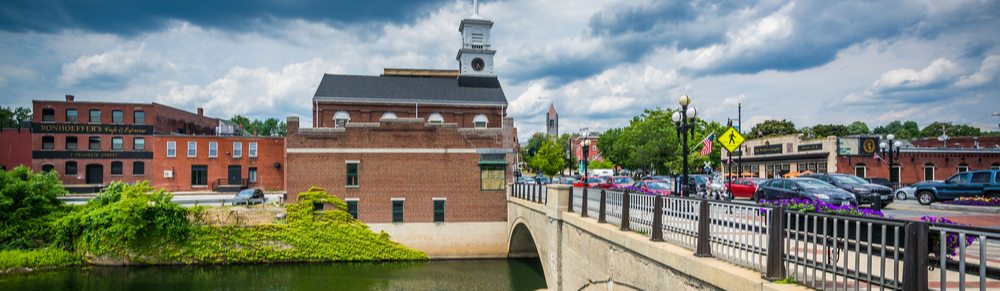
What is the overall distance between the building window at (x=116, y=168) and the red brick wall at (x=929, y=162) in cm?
6035

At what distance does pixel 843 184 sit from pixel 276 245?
27.9 metres

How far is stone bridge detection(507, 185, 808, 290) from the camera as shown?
6.53 m

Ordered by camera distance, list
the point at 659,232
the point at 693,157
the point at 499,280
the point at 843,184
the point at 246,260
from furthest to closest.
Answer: the point at 693,157 → the point at 246,260 → the point at 499,280 → the point at 843,184 → the point at 659,232

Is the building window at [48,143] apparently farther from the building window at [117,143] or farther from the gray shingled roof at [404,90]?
the gray shingled roof at [404,90]

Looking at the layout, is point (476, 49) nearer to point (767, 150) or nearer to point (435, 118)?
point (435, 118)

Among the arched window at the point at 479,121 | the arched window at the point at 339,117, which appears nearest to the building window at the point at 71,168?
the arched window at the point at 339,117

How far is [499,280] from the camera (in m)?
25.6

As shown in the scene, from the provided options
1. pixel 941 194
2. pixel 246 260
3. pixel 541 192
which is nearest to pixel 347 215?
pixel 246 260

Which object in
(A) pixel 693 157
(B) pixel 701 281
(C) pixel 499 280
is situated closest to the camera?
(B) pixel 701 281

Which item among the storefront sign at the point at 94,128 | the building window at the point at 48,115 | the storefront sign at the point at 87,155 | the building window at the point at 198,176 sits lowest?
the building window at the point at 198,176

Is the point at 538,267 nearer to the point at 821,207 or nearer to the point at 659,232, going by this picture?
the point at 659,232

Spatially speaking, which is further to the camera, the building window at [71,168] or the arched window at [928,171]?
the building window at [71,168]

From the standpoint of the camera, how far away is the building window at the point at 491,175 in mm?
30000

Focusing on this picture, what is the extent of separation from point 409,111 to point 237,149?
1648 centimetres
